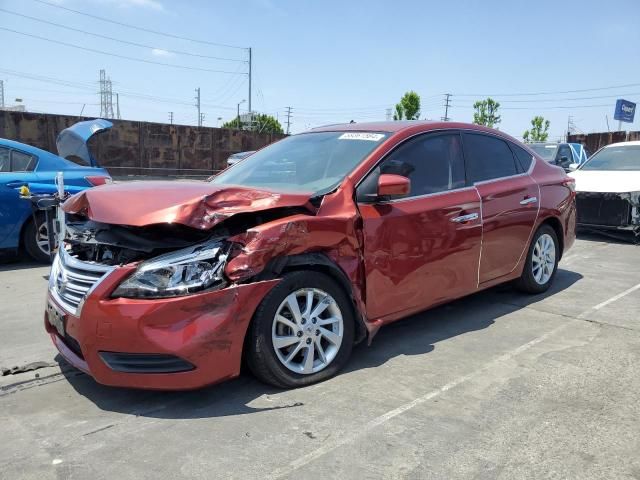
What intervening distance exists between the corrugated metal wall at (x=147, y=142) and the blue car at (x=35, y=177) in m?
17.2

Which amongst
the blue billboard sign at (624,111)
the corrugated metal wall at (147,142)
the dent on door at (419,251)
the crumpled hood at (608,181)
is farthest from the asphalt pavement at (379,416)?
the blue billboard sign at (624,111)

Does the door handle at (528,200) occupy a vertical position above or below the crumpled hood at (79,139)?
below

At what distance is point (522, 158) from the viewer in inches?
217

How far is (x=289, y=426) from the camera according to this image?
302 centimetres

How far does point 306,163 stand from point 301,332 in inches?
58.0

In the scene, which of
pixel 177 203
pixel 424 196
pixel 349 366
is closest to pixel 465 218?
pixel 424 196

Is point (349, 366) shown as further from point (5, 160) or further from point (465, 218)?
point (5, 160)

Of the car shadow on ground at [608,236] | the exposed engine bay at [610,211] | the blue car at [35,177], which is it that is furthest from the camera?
the car shadow on ground at [608,236]

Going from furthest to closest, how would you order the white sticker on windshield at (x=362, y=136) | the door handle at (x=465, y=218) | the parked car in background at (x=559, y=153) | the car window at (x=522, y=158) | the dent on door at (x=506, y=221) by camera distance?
the parked car in background at (x=559, y=153), the car window at (x=522, y=158), the dent on door at (x=506, y=221), the door handle at (x=465, y=218), the white sticker on windshield at (x=362, y=136)

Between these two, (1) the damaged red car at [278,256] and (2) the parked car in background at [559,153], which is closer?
(1) the damaged red car at [278,256]

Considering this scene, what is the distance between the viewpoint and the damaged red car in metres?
3.03

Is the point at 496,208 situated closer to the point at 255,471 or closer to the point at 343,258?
the point at 343,258

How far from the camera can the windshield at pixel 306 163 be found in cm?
402

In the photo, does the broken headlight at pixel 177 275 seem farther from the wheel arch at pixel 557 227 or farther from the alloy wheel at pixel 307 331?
the wheel arch at pixel 557 227
